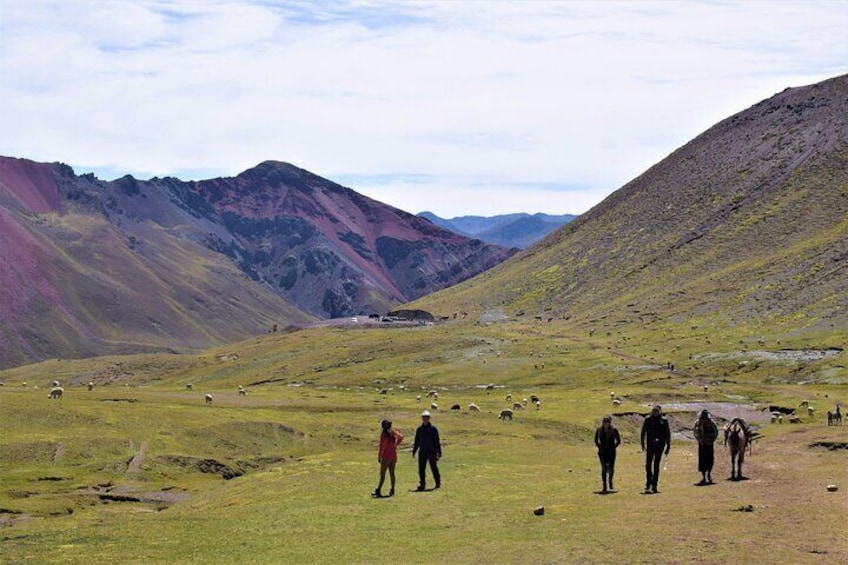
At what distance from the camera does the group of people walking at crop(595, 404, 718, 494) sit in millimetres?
43906

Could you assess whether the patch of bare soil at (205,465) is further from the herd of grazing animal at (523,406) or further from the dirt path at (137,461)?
the herd of grazing animal at (523,406)

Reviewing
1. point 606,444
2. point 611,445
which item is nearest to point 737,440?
point 611,445

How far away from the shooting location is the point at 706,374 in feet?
484

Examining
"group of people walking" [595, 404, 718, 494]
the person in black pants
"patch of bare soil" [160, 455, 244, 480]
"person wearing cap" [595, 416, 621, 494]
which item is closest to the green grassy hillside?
"patch of bare soil" [160, 455, 244, 480]

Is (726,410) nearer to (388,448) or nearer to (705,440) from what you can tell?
(705,440)

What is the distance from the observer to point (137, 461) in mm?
68875

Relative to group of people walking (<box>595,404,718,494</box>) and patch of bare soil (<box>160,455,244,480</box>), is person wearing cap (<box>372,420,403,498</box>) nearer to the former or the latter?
group of people walking (<box>595,404,718,494</box>)

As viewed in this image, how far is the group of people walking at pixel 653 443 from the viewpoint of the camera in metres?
43.9

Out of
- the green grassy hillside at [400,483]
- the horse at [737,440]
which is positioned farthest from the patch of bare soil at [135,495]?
the horse at [737,440]

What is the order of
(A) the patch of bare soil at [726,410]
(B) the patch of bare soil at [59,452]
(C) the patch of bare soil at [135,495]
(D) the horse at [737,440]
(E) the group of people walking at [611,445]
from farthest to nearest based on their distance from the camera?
(A) the patch of bare soil at [726,410]
(B) the patch of bare soil at [59,452]
(C) the patch of bare soil at [135,495]
(D) the horse at [737,440]
(E) the group of people walking at [611,445]

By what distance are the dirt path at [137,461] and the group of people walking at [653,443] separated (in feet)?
112

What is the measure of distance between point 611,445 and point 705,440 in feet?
15.3

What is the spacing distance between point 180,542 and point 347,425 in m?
53.5

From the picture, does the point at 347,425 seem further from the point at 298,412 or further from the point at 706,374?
the point at 706,374
